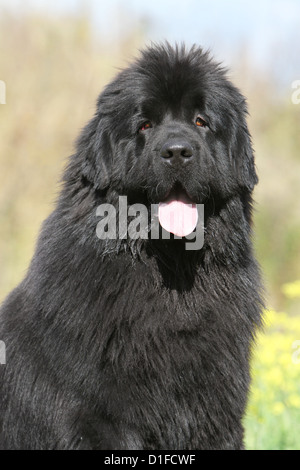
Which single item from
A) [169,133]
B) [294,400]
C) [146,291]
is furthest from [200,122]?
[294,400]

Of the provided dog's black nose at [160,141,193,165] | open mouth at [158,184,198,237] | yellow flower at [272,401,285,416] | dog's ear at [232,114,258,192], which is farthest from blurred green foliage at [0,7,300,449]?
dog's black nose at [160,141,193,165]

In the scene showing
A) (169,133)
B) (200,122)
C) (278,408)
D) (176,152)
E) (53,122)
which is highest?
(53,122)

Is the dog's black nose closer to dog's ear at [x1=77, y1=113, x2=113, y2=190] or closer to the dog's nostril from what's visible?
the dog's nostril

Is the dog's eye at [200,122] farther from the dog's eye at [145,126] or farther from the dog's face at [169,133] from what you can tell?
the dog's eye at [145,126]

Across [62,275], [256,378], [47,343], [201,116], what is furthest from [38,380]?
[256,378]

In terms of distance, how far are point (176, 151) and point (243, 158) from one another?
0.55 m

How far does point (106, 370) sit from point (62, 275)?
569 mm

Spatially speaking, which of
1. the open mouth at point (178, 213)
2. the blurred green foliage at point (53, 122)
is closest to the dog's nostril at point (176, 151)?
the open mouth at point (178, 213)

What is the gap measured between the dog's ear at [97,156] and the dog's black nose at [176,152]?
13.7 inches

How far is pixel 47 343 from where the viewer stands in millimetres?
3262

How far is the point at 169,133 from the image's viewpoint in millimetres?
3312

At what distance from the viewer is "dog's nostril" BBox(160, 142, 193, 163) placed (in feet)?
10.6

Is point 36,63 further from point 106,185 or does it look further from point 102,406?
point 102,406

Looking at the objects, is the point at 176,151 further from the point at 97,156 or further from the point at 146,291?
the point at 146,291
